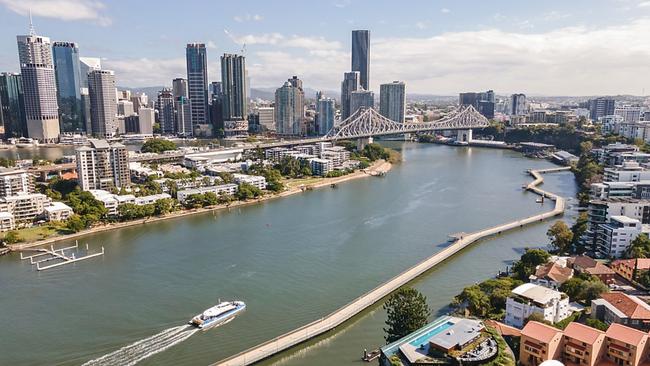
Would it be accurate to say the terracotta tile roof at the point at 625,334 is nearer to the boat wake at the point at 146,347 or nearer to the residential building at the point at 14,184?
the boat wake at the point at 146,347

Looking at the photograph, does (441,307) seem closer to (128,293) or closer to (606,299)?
(606,299)

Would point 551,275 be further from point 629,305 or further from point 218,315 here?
point 218,315

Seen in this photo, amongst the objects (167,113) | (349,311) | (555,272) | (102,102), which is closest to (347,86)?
(167,113)

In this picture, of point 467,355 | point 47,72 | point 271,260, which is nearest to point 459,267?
point 271,260

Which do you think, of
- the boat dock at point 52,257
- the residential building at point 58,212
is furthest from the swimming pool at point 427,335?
the residential building at point 58,212

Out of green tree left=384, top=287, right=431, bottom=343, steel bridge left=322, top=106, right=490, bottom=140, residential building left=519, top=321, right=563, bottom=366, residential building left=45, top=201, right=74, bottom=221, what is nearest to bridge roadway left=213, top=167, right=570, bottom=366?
green tree left=384, top=287, right=431, bottom=343

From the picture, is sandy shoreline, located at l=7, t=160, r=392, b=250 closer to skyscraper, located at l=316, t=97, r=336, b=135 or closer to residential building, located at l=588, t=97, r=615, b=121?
skyscraper, located at l=316, t=97, r=336, b=135

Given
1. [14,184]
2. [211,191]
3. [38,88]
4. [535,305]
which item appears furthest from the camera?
[38,88]
